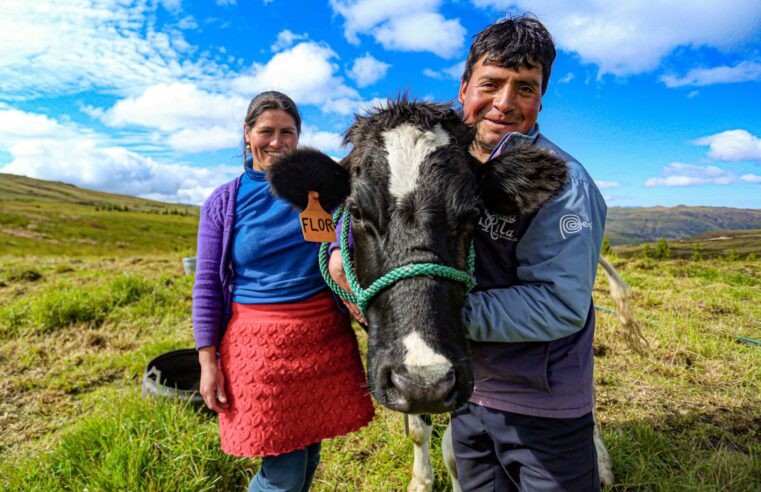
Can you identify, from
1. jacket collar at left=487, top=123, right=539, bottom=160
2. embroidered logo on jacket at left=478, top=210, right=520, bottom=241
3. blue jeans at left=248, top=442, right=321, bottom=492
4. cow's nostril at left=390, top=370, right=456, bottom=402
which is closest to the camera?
cow's nostril at left=390, top=370, right=456, bottom=402

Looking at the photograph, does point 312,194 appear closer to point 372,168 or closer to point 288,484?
point 372,168

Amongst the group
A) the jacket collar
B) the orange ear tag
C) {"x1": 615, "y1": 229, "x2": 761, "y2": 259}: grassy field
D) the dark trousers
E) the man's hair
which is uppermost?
the man's hair

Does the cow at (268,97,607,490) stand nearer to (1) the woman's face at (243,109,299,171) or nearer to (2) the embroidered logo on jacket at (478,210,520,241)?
(2) the embroidered logo on jacket at (478,210,520,241)

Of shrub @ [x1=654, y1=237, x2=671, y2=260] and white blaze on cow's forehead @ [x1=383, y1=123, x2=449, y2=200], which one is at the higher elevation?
white blaze on cow's forehead @ [x1=383, y1=123, x2=449, y2=200]

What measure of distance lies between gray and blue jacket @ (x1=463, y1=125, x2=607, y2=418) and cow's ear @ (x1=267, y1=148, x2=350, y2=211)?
868 mm

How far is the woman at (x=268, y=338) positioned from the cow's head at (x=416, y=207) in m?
0.34

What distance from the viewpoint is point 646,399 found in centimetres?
422

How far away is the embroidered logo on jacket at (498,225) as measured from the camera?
2.00m

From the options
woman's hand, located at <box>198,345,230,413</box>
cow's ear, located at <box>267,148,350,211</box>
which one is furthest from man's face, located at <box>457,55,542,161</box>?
woman's hand, located at <box>198,345,230,413</box>

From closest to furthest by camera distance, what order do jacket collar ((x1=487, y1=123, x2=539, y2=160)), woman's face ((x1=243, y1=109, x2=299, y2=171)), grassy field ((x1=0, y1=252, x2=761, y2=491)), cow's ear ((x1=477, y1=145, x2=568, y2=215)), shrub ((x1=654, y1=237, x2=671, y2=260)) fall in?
cow's ear ((x1=477, y1=145, x2=568, y2=215)) < jacket collar ((x1=487, y1=123, x2=539, y2=160)) < woman's face ((x1=243, y1=109, x2=299, y2=171)) < grassy field ((x1=0, y1=252, x2=761, y2=491)) < shrub ((x1=654, y1=237, x2=671, y2=260))

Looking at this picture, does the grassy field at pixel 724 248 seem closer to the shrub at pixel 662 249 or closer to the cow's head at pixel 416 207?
the shrub at pixel 662 249

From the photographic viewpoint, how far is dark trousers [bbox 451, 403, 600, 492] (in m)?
1.93

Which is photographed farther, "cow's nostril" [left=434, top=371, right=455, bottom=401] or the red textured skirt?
the red textured skirt

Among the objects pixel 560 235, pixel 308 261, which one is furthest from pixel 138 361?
pixel 560 235
